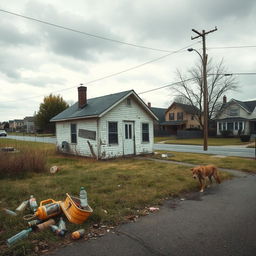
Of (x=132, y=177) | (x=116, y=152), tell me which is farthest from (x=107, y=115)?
(x=132, y=177)

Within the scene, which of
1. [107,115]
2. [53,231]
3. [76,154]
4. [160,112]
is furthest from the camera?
[160,112]

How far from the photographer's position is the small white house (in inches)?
543

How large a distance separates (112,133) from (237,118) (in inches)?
1216

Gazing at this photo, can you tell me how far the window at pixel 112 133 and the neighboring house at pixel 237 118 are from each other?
96.2 feet

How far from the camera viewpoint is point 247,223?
434cm

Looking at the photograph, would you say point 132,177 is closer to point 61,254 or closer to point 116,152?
point 61,254

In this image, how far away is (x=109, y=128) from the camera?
14.2 meters

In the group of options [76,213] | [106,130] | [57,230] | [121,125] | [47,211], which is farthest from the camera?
[121,125]

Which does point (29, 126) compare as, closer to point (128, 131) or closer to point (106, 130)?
point (128, 131)

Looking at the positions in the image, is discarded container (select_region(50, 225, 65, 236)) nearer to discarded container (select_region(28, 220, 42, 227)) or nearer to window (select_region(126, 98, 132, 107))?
discarded container (select_region(28, 220, 42, 227))

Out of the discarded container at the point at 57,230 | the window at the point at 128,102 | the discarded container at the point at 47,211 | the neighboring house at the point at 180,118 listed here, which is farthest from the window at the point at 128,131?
the neighboring house at the point at 180,118

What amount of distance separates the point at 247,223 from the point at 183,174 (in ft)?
14.7

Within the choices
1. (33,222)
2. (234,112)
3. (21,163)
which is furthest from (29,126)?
(33,222)

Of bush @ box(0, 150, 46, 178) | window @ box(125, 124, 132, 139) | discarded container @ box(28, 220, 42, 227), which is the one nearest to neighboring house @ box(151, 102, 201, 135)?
window @ box(125, 124, 132, 139)
